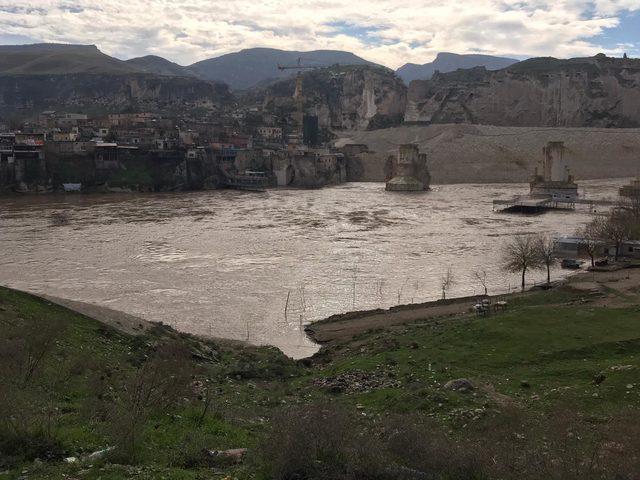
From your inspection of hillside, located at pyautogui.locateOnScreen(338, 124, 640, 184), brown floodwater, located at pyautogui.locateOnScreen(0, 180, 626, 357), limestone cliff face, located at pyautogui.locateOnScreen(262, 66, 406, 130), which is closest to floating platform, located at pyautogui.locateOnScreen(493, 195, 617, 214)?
brown floodwater, located at pyautogui.locateOnScreen(0, 180, 626, 357)

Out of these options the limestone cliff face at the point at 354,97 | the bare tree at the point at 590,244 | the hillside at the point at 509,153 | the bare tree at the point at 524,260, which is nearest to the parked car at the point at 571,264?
the bare tree at the point at 590,244

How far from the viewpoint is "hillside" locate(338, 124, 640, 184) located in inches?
3912

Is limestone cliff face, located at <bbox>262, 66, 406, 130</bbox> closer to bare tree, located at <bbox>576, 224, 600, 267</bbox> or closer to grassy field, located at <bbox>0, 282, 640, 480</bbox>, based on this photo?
bare tree, located at <bbox>576, 224, 600, 267</bbox>

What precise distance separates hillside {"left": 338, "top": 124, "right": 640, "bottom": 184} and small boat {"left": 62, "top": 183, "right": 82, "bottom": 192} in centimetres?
4357

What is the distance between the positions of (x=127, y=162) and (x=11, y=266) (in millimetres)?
51386

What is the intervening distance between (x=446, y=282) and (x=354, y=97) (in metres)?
145

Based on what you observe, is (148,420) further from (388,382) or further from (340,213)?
(340,213)

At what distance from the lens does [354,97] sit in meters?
170

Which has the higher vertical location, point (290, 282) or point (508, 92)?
point (508, 92)

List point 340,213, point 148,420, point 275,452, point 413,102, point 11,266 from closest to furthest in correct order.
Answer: point 275,452
point 148,420
point 11,266
point 340,213
point 413,102

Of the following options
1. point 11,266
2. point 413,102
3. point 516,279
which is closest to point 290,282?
point 516,279

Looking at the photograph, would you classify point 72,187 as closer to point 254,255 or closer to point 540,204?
point 254,255

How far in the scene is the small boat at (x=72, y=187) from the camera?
77.9 metres

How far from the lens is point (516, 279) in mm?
31422
